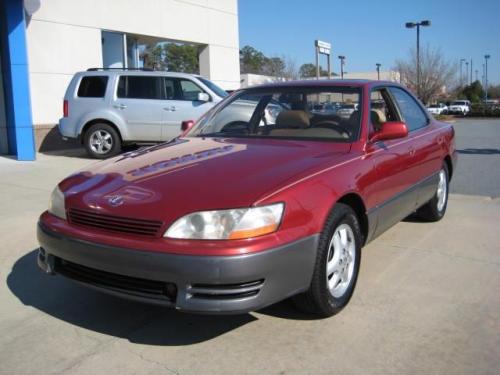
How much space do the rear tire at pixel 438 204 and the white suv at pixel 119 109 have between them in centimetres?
625

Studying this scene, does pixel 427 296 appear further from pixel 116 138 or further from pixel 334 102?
pixel 116 138

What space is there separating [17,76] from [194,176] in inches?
329

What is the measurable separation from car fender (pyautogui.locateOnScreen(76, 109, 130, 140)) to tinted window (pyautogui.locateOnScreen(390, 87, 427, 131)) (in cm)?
710

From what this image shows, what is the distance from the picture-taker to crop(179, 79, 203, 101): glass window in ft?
37.2

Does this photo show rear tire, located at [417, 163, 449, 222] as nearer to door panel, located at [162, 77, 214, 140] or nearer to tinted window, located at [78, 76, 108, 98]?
door panel, located at [162, 77, 214, 140]

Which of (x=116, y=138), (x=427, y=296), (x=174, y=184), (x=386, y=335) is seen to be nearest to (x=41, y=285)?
(x=174, y=184)

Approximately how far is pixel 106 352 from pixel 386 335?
1.61 m

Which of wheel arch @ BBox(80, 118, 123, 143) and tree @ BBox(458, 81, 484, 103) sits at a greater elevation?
tree @ BBox(458, 81, 484, 103)

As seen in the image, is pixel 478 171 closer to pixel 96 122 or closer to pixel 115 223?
pixel 96 122

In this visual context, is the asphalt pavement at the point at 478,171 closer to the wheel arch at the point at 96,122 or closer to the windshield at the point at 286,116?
the windshield at the point at 286,116

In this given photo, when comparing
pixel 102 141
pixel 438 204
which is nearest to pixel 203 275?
pixel 438 204

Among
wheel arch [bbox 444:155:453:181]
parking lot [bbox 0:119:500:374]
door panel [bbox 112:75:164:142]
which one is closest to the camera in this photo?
parking lot [bbox 0:119:500:374]

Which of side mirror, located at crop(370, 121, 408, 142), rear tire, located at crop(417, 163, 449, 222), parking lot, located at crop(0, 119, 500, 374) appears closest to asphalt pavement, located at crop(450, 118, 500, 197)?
rear tire, located at crop(417, 163, 449, 222)

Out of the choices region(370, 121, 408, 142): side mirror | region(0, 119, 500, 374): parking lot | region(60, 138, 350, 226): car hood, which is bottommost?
region(0, 119, 500, 374): parking lot
